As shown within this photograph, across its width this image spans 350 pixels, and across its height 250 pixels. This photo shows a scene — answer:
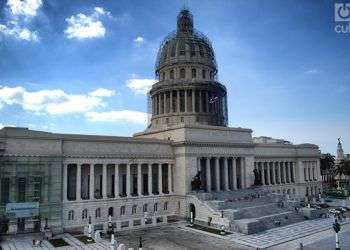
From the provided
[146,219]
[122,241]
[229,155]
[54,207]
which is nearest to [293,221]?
[229,155]

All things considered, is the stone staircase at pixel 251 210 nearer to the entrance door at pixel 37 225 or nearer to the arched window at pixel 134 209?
the arched window at pixel 134 209

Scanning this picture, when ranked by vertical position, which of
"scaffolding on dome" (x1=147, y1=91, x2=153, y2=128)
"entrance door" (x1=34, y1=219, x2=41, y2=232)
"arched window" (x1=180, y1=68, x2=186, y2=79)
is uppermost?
"arched window" (x1=180, y1=68, x2=186, y2=79)

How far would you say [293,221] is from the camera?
5844 centimetres

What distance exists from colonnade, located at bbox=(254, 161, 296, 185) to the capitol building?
235mm

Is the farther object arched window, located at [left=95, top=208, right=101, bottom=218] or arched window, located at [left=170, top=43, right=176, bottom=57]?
arched window, located at [left=170, top=43, right=176, bottom=57]

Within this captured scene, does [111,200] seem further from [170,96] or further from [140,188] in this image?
[170,96]

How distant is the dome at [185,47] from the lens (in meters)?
84.1

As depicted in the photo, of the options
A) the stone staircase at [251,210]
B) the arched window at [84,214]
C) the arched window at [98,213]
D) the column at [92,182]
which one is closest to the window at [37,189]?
the arched window at [84,214]

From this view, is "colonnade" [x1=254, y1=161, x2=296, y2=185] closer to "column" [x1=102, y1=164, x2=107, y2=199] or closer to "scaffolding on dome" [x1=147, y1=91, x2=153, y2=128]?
"scaffolding on dome" [x1=147, y1=91, x2=153, y2=128]

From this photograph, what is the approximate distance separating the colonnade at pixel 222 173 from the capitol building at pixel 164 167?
0.63 feet

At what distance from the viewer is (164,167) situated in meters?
67.6

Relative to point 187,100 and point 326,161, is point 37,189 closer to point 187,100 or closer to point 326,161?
point 187,100

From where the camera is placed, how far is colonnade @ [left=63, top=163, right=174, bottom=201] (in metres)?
56.0

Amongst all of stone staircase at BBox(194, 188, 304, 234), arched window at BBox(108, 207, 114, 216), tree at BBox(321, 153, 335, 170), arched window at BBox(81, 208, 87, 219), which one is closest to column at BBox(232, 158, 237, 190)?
stone staircase at BBox(194, 188, 304, 234)
